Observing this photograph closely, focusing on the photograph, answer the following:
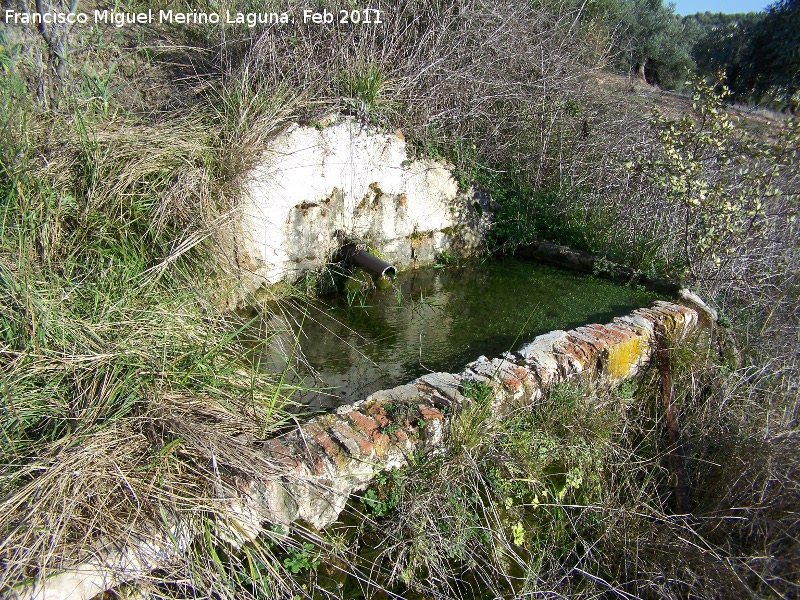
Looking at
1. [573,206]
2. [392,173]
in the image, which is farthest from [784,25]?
[392,173]

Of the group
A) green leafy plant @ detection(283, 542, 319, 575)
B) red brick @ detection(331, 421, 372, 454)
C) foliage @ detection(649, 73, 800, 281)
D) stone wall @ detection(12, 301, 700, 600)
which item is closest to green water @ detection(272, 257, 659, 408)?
stone wall @ detection(12, 301, 700, 600)

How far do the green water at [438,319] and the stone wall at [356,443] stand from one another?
A: 0.37 meters

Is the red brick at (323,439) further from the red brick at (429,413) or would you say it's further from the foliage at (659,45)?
the foliage at (659,45)

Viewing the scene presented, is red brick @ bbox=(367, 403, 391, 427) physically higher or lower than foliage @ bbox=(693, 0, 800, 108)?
lower

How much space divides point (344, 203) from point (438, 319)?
1503 millimetres

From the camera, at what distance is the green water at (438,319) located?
378cm

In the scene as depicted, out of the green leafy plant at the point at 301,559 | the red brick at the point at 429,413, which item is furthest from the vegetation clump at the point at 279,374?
the red brick at the point at 429,413

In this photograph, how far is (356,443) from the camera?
8.52 ft

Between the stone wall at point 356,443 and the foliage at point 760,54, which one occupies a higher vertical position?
the foliage at point 760,54


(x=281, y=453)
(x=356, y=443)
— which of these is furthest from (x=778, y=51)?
(x=281, y=453)

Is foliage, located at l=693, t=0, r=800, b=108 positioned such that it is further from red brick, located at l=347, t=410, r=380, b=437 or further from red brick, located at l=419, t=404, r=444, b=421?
red brick, located at l=347, t=410, r=380, b=437

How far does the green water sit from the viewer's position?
3.78 meters

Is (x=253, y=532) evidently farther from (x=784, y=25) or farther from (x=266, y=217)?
(x=784, y=25)

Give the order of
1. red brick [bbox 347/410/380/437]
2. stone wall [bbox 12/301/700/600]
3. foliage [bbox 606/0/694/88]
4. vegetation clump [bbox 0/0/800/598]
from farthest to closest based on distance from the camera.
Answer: foliage [bbox 606/0/694/88] → red brick [bbox 347/410/380/437] → vegetation clump [bbox 0/0/800/598] → stone wall [bbox 12/301/700/600]
